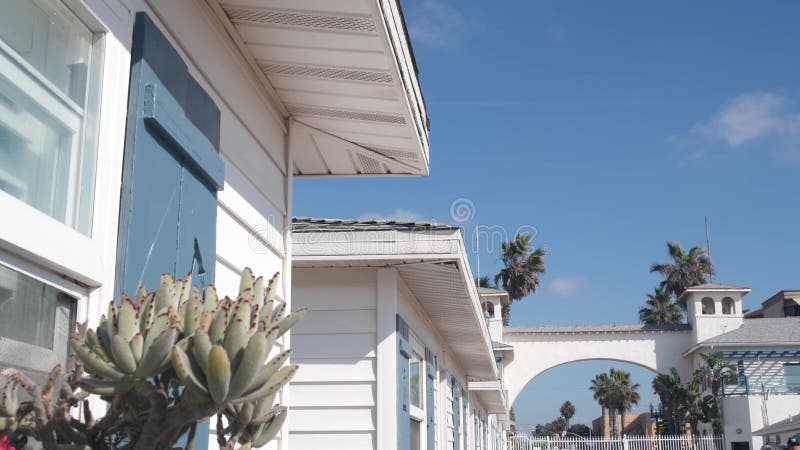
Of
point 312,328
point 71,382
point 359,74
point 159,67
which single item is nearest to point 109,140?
point 159,67

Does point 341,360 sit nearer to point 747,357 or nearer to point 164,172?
point 164,172

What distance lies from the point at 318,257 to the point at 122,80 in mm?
3856

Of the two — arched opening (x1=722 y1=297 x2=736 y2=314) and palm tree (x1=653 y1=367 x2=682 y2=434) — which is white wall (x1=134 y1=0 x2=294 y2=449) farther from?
arched opening (x1=722 y1=297 x2=736 y2=314)

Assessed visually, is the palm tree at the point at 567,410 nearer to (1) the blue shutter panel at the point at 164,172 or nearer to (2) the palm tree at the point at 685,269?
(2) the palm tree at the point at 685,269

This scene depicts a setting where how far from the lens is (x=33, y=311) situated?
217 cm

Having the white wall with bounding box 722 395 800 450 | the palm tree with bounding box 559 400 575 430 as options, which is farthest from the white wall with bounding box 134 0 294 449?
the palm tree with bounding box 559 400 575 430

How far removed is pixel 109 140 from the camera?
2.58 metres

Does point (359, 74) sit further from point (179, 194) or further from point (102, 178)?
point (102, 178)

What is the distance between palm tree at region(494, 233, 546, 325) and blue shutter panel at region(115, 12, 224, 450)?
50481mm

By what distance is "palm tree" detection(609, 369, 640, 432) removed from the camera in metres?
60.3

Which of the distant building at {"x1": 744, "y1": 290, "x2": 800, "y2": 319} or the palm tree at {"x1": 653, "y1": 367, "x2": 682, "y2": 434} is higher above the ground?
the distant building at {"x1": 744, "y1": 290, "x2": 800, "y2": 319}

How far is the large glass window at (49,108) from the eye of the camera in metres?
2.13

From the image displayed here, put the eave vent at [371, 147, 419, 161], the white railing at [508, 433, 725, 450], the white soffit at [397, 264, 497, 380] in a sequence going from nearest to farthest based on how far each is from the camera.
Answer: the eave vent at [371, 147, 419, 161] → the white soffit at [397, 264, 497, 380] → the white railing at [508, 433, 725, 450]

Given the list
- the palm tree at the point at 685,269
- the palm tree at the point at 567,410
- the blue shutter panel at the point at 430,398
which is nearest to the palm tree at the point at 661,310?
the palm tree at the point at 685,269
